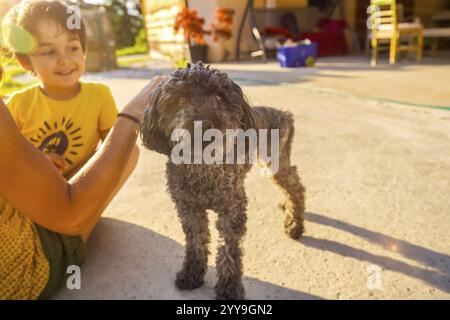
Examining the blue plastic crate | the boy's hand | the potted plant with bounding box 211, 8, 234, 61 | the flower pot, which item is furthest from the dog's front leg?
the potted plant with bounding box 211, 8, 234, 61

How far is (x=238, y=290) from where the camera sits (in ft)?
8.27

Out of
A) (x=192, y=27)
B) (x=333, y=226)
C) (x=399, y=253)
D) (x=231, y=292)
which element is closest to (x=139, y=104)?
(x=231, y=292)

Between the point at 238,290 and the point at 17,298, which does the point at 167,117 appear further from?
the point at 17,298

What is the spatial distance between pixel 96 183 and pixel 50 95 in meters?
1.64

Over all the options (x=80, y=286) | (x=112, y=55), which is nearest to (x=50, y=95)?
(x=80, y=286)

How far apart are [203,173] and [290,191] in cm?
118

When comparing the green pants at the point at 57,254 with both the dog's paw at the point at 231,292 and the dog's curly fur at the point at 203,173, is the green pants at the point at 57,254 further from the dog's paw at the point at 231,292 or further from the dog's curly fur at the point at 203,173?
the dog's paw at the point at 231,292

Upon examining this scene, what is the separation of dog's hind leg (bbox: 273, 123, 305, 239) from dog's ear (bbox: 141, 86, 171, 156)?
1152 millimetres

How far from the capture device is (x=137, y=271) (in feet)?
9.25

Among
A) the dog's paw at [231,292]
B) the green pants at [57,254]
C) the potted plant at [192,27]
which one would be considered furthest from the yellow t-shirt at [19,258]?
the potted plant at [192,27]

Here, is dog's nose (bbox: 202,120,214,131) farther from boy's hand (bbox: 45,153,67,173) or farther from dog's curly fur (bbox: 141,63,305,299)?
boy's hand (bbox: 45,153,67,173)

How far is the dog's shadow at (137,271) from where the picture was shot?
102 inches

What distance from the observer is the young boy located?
2740 millimetres

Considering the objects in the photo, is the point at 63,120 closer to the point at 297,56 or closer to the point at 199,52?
the point at 297,56
